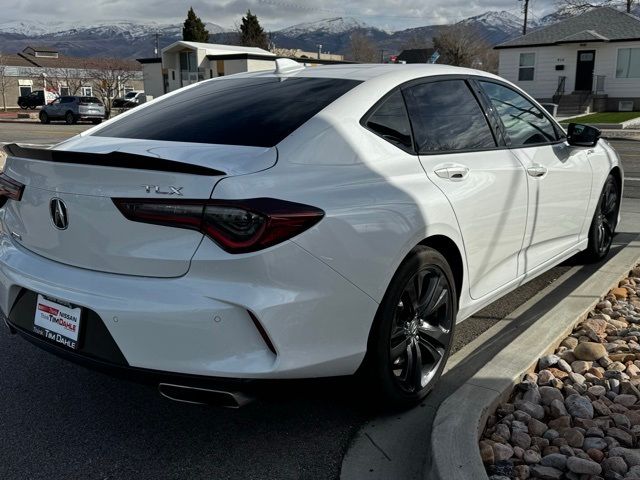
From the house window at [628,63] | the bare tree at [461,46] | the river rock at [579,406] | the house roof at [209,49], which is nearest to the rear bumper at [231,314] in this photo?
the river rock at [579,406]

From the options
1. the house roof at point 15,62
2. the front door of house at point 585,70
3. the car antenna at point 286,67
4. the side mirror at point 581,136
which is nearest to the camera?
the car antenna at point 286,67

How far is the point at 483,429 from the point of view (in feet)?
9.37

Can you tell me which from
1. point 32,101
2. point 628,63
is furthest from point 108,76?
point 628,63

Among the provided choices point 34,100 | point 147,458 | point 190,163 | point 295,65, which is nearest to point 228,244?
point 190,163

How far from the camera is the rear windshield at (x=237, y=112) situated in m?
2.91

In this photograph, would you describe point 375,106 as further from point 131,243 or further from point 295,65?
point 131,243

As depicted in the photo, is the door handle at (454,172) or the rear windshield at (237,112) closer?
the rear windshield at (237,112)

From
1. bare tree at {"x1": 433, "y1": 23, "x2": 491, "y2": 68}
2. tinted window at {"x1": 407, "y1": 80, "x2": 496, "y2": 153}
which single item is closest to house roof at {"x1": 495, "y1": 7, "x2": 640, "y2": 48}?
bare tree at {"x1": 433, "y1": 23, "x2": 491, "y2": 68}

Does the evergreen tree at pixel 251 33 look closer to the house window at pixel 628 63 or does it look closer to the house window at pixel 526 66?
the house window at pixel 526 66

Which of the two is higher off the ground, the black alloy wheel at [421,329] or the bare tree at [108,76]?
the bare tree at [108,76]

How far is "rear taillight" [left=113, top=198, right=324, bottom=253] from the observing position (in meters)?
A: 2.37

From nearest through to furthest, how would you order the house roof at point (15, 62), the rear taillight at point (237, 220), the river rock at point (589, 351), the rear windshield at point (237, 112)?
the rear taillight at point (237, 220) → the rear windshield at point (237, 112) → the river rock at point (589, 351) → the house roof at point (15, 62)

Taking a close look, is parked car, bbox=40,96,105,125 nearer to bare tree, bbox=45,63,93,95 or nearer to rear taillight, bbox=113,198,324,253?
bare tree, bbox=45,63,93,95

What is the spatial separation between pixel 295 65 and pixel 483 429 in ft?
7.90
